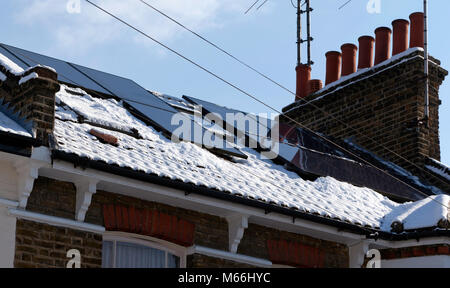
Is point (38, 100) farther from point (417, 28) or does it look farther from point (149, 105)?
point (417, 28)

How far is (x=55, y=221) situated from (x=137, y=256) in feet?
4.89

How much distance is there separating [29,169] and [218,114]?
7.60 metres

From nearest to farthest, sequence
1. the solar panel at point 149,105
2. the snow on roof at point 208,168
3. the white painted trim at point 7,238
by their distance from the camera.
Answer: the white painted trim at point 7,238 < the snow on roof at point 208,168 < the solar panel at point 149,105

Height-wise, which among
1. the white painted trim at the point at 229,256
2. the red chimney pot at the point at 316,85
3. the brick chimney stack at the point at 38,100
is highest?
the red chimney pot at the point at 316,85

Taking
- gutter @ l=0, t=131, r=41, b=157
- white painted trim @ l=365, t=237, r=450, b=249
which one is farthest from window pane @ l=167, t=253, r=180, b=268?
white painted trim @ l=365, t=237, r=450, b=249

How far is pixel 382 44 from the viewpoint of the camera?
74.7 ft

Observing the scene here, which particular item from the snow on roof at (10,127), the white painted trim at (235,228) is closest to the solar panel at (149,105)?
the white painted trim at (235,228)

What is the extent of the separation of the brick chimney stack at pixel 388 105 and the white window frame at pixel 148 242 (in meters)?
8.55

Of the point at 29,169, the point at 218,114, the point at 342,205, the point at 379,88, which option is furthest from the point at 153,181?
the point at 379,88

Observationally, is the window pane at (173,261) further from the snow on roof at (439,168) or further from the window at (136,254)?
the snow on roof at (439,168)

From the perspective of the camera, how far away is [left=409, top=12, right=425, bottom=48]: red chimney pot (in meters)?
22.3

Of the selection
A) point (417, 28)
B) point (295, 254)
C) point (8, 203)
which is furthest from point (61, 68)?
point (417, 28)

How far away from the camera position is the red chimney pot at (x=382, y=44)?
2266cm
